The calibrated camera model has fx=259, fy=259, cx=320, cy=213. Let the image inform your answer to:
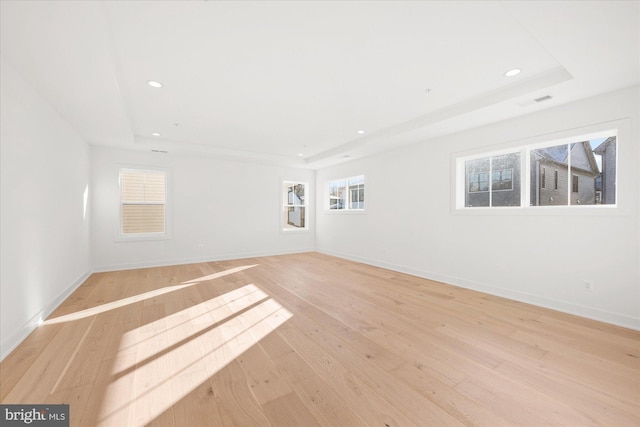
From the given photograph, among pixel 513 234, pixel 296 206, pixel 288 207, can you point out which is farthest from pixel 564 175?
pixel 288 207

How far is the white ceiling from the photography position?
1.82 metres

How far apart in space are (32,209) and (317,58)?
128 inches

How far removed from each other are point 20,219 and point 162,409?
2.35 meters

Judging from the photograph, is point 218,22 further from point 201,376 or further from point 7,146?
point 201,376

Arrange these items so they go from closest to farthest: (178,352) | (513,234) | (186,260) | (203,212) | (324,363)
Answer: (324,363) → (178,352) → (513,234) → (186,260) → (203,212)

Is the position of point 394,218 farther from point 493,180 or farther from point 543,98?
point 543,98

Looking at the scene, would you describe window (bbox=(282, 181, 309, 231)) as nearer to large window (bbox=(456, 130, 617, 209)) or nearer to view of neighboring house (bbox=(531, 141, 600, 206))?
large window (bbox=(456, 130, 617, 209))

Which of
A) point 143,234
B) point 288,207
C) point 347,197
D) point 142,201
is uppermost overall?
point 347,197

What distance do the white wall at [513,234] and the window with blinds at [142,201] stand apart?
464 centimetres

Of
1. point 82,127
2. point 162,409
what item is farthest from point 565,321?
point 82,127

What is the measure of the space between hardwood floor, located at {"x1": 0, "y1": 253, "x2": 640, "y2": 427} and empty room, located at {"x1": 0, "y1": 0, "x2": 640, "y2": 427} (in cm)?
2

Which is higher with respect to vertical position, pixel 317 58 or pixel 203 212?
pixel 317 58

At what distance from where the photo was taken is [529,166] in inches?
139

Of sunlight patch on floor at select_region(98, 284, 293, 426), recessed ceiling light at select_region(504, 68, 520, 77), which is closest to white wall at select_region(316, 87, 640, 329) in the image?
recessed ceiling light at select_region(504, 68, 520, 77)
